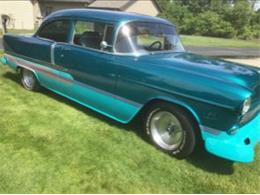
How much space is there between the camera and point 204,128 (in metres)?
3.53

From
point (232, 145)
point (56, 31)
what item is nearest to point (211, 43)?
point (56, 31)

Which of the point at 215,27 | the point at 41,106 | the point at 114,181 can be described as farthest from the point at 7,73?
the point at 215,27

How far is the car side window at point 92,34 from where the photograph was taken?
459cm

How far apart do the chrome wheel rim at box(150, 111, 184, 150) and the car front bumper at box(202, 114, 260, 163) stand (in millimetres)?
447

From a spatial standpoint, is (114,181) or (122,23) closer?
(114,181)

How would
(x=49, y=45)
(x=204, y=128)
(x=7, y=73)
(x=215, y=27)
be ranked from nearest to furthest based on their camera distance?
(x=204, y=128) → (x=49, y=45) → (x=7, y=73) → (x=215, y=27)

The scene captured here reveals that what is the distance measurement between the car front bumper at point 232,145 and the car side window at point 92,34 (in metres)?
2.09

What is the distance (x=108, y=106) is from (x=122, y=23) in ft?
4.14

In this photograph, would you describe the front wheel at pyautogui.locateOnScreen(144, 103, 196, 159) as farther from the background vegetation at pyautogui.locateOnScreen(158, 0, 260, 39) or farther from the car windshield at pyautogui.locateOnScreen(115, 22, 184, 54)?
the background vegetation at pyautogui.locateOnScreen(158, 0, 260, 39)

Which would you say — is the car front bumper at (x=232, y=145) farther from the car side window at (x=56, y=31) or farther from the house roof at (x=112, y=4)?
the house roof at (x=112, y=4)

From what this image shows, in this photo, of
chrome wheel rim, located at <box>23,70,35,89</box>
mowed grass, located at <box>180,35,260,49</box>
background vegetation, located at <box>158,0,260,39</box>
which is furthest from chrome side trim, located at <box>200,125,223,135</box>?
background vegetation, located at <box>158,0,260,39</box>

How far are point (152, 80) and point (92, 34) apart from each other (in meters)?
1.60

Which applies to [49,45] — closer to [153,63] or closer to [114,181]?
[153,63]

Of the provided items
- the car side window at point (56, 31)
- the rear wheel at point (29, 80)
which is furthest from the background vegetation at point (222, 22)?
the car side window at point (56, 31)
